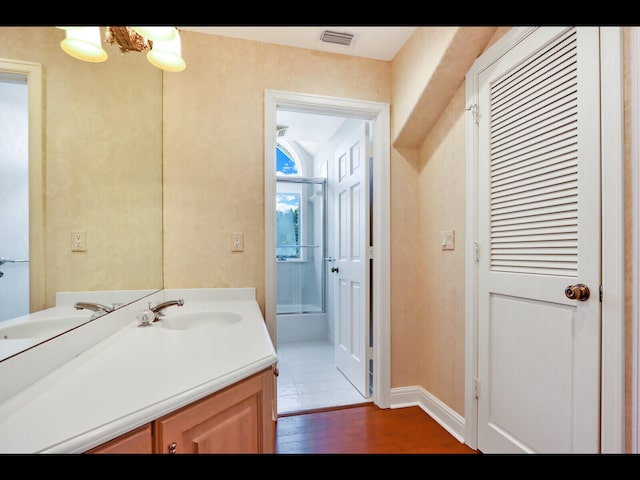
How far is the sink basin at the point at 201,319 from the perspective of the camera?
5.00ft

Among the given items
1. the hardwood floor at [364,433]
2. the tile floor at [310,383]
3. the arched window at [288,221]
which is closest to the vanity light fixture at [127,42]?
the hardwood floor at [364,433]

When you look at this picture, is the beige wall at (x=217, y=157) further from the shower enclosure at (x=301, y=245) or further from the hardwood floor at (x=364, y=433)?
the shower enclosure at (x=301, y=245)

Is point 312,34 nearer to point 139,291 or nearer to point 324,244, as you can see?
point 139,291

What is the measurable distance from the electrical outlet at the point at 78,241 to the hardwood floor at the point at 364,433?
4.48 ft

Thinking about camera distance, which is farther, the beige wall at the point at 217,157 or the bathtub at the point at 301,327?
the bathtub at the point at 301,327

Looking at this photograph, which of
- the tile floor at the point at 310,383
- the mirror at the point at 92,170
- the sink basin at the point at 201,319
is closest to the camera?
the mirror at the point at 92,170

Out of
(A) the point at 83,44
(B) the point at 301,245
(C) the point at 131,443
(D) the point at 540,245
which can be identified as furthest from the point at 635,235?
(B) the point at 301,245

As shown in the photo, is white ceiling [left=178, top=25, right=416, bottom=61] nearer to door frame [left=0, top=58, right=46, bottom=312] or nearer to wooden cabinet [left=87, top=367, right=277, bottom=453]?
door frame [left=0, top=58, right=46, bottom=312]

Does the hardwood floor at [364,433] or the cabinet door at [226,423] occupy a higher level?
the cabinet door at [226,423]

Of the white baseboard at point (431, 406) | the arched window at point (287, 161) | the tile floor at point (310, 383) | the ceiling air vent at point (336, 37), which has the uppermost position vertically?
the ceiling air vent at point (336, 37)

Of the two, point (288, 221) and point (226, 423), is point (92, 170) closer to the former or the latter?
point (226, 423)

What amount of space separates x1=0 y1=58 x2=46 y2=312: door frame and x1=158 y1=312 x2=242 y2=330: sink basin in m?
0.75
